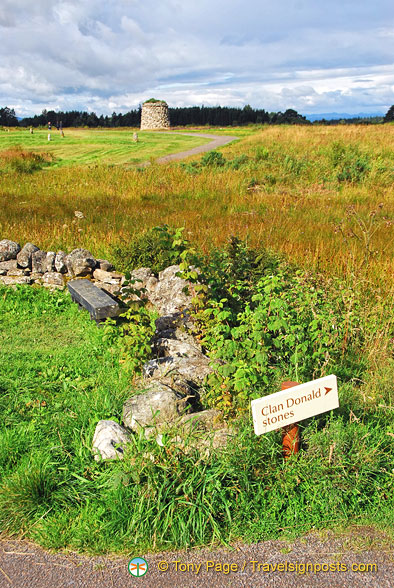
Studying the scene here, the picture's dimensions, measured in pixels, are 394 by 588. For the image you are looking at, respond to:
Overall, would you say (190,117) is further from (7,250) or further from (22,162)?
(7,250)

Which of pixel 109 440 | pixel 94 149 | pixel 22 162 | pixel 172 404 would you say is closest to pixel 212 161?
pixel 22 162

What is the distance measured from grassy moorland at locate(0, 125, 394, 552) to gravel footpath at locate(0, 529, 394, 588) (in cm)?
8

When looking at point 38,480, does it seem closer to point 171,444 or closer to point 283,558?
point 171,444

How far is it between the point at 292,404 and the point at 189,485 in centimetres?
75

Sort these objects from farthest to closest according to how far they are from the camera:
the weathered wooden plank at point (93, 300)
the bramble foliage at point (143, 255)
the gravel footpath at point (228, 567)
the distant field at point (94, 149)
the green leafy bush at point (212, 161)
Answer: the distant field at point (94, 149) < the green leafy bush at point (212, 161) < the bramble foliage at point (143, 255) < the weathered wooden plank at point (93, 300) < the gravel footpath at point (228, 567)

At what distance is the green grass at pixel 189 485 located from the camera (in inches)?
Answer: 98.6

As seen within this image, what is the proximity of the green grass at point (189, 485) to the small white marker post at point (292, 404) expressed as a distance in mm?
370

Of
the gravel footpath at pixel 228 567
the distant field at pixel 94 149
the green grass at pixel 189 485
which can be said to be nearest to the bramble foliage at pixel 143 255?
the green grass at pixel 189 485

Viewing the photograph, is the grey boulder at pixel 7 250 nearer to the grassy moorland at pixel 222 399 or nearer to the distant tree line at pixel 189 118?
the grassy moorland at pixel 222 399

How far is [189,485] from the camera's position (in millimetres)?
2594

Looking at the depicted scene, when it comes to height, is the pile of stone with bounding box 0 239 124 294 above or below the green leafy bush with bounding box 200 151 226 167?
below

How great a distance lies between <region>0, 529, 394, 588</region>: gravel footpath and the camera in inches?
88.5

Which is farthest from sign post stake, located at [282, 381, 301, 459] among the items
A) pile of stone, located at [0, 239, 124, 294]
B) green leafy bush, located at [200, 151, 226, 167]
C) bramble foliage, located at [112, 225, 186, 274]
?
green leafy bush, located at [200, 151, 226, 167]

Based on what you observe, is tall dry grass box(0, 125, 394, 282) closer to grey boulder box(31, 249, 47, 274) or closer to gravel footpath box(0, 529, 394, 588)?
grey boulder box(31, 249, 47, 274)
